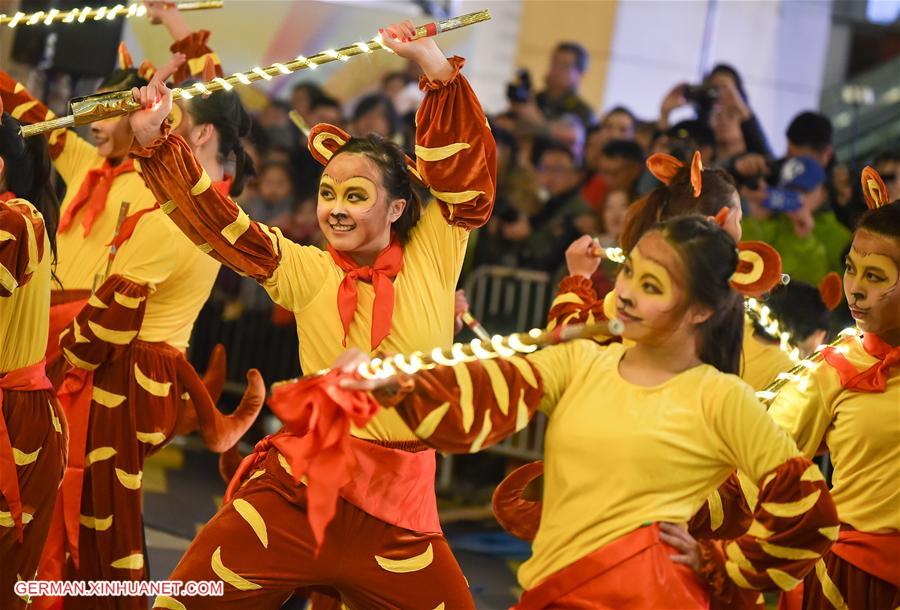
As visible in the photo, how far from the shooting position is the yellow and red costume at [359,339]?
310 cm

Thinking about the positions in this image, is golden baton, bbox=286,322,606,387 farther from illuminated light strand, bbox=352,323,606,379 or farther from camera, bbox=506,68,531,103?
camera, bbox=506,68,531,103

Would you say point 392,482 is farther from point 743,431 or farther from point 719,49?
point 719,49

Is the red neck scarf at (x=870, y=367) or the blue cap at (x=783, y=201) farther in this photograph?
the blue cap at (x=783, y=201)

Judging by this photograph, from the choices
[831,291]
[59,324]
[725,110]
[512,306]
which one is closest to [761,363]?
[831,291]

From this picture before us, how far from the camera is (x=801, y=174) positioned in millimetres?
5949

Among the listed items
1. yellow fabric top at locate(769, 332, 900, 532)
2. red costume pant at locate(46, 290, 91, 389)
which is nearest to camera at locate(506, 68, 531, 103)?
red costume pant at locate(46, 290, 91, 389)

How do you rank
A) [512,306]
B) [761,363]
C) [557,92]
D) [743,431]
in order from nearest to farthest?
1. [743,431]
2. [761,363]
3. [512,306]
4. [557,92]

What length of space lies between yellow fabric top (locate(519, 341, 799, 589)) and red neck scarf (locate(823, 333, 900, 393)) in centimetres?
63

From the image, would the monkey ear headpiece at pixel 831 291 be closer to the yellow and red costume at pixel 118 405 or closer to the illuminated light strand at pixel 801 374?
the illuminated light strand at pixel 801 374

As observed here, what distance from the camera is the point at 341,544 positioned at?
310 centimetres

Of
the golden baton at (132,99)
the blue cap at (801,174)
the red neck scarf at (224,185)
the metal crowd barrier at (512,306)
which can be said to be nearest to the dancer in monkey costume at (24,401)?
the golden baton at (132,99)

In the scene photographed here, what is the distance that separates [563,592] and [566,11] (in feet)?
24.6

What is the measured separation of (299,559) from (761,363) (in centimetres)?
150

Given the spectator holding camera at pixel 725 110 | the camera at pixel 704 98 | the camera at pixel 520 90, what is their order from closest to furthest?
the spectator holding camera at pixel 725 110 → the camera at pixel 704 98 → the camera at pixel 520 90
